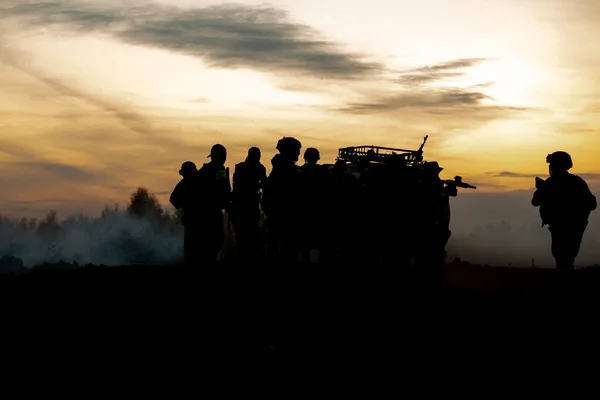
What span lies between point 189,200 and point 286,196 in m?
1.67

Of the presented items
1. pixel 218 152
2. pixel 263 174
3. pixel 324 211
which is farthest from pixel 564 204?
pixel 218 152

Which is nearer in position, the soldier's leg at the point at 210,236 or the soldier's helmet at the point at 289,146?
the soldier's helmet at the point at 289,146

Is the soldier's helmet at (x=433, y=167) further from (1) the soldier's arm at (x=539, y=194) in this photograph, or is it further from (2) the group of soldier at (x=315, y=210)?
(1) the soldier's arm at (x=539, y=194)

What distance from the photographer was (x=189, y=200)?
55.8ft

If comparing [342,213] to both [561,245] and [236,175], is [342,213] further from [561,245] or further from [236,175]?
[561,245]

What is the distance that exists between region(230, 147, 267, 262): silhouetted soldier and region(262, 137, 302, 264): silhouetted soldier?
99cm

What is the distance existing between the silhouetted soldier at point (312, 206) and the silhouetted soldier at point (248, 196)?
1.24 meters

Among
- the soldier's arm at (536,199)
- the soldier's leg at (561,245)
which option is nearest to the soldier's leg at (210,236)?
the soldier's arm at (536,199)

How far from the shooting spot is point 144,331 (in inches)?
454

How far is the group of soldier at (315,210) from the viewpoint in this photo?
1591 centimetres

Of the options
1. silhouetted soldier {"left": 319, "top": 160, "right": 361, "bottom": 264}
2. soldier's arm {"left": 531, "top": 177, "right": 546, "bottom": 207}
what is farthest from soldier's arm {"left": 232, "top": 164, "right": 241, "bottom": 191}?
soldier's arm {"left": 531, "top": 177, "right": 546, "bottom": 207}

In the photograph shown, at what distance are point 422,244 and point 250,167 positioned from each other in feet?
12.6

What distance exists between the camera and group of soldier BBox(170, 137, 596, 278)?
1591cm

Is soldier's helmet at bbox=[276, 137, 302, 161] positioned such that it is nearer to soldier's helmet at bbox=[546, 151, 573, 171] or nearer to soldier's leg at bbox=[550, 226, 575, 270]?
soldier's helmet at bbox=[546, 151, 573, 171]
